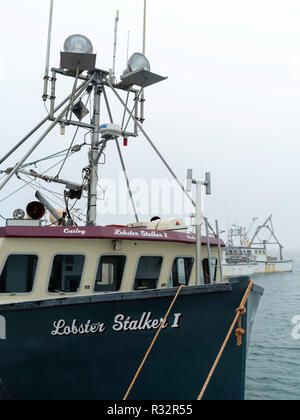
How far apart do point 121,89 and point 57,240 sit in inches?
273

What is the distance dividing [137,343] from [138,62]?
28.7 ft

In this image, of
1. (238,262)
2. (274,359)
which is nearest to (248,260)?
(238,262)

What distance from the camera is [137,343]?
26.0 feet

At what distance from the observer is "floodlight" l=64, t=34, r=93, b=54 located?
11.8 m

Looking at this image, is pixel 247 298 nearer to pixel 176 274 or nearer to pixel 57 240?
pixel 176 274

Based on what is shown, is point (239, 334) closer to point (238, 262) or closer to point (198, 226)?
point (198, 226)

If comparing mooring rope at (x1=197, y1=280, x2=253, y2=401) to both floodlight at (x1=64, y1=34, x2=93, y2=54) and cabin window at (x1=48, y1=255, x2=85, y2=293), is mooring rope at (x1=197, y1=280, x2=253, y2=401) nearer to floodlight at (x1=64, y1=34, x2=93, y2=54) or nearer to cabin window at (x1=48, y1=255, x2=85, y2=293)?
cabin window at (x1=48, y1=255, x2=85, y2=293)

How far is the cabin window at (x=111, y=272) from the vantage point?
30.2 feet

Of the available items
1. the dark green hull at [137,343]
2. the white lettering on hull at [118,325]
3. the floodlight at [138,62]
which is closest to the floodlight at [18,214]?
the dark green hull at [137,343]

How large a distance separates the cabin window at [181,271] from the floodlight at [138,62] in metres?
6.30

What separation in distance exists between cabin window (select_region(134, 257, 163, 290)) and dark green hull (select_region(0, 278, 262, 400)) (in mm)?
1612

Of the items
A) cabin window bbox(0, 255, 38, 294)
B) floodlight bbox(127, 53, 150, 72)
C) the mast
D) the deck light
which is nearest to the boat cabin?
cabin window bbox(0, 255, 38, 294)

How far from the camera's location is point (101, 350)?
26.0 feet
